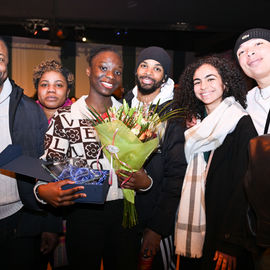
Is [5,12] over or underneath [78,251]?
over

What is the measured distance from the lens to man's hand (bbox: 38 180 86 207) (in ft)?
4.67

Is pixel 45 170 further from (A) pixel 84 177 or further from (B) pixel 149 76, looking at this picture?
(B) pixel 149 76

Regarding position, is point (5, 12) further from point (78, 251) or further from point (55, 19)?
point (78, 251)

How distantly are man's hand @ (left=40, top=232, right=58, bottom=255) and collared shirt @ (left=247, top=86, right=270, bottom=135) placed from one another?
1.52 meters

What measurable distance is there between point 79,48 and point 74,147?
616 centimetres

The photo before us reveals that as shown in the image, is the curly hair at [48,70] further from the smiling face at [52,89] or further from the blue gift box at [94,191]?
the blue gift box at [94,191]

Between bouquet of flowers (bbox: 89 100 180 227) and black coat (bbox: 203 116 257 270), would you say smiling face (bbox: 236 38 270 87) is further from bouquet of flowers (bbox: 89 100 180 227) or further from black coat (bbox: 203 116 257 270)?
bouquet of flowers (bbox: 89 100 180 227)

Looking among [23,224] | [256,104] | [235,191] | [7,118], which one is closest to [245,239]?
[235,191]

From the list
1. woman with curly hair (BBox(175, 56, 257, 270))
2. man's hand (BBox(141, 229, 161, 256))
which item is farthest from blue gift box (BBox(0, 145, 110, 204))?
woman with curly hair (BBox(175, 56, 257, 270))

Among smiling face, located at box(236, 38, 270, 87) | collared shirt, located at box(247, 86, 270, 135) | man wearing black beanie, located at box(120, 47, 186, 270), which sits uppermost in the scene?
smiling face, located at box(236, 38, 270, 87)

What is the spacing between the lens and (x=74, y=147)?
174cm

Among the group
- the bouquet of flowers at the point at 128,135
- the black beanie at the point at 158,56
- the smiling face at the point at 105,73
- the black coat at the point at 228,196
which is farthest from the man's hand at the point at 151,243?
the black beanie at the point at 158,56

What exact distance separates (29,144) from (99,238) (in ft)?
2.43

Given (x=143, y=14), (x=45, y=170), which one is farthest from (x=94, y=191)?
(x=143, y=14)
